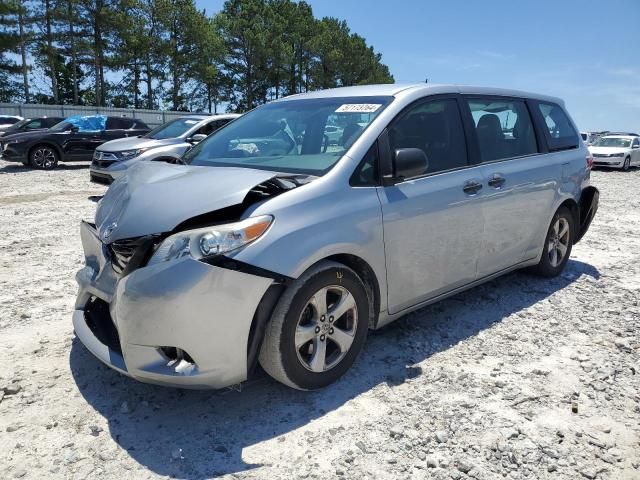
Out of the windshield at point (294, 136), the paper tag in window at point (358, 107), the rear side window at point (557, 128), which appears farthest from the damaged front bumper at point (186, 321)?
the rear side window at point (557, 128)

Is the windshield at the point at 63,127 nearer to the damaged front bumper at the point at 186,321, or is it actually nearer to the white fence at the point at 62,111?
the white fence at the point at 62,111

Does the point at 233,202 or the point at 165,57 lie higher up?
the point at 165,57

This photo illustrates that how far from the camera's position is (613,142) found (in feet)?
74.1

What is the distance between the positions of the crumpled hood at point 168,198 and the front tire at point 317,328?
1.94ft

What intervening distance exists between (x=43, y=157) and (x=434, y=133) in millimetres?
14339

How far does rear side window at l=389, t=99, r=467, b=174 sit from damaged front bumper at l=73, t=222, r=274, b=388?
147 centimetres

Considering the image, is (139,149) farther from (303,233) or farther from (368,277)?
(303,233)

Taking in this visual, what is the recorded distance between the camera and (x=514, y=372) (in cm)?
325

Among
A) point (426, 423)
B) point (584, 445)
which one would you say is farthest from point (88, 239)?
point (584, 445)

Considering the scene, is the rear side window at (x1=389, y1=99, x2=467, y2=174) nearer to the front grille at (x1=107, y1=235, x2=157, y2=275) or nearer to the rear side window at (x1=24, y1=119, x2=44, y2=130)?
the front grille at (x1=107, y1=235, x2=157, y2=275)

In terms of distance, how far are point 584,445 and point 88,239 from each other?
3.02m

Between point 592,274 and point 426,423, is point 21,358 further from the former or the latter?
point 592,274

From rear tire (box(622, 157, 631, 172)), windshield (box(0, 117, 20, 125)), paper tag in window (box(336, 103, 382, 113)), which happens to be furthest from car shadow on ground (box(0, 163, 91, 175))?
rear tire (box(622, 157, 631, 172))

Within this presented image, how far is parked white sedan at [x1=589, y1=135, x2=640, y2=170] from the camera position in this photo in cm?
2114
